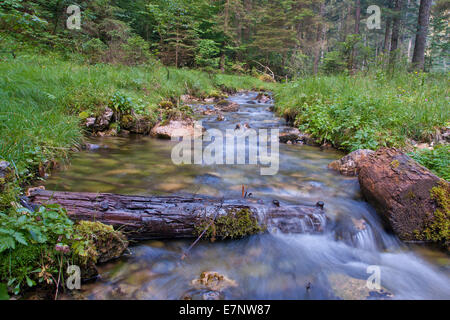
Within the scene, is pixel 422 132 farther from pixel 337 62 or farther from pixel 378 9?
pixel 378 9

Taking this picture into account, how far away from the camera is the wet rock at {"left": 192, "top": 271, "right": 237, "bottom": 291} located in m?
2.00

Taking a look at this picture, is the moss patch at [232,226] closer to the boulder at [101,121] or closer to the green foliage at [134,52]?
the boulder at [101,121]

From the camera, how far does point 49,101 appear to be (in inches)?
192

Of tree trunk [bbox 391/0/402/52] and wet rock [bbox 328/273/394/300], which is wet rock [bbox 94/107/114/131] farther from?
tree trunk [bbox 391/0/402/52]

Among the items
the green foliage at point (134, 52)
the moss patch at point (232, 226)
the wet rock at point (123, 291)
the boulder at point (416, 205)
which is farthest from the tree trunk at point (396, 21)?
the wet rock at point (123, 291)

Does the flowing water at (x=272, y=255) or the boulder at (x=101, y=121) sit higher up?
the boulder at (x=101, y=121)

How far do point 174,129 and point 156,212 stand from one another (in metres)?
4.29

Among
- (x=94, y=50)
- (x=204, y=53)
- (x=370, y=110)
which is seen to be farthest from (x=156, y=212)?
(x=204, y=53)

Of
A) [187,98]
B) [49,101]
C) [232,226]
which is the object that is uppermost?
[187,98]

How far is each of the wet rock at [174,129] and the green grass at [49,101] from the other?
61cm

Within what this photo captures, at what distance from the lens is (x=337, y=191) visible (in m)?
3.70

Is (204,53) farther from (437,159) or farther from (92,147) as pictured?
(437,159)

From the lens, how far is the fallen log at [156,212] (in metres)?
2.21

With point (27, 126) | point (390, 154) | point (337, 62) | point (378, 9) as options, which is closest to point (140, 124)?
point (27, 126)
